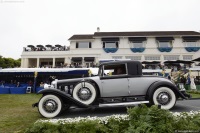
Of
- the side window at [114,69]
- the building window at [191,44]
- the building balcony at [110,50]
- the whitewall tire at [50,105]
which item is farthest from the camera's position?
the building window at [191,44]

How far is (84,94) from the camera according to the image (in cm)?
634

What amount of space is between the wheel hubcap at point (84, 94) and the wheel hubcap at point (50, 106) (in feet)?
2.87

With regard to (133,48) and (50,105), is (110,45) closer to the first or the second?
(133,48)

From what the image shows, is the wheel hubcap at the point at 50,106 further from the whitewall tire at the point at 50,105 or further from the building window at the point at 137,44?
the building window at the point at 137,44

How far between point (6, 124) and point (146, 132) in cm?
376

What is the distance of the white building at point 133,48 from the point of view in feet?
113

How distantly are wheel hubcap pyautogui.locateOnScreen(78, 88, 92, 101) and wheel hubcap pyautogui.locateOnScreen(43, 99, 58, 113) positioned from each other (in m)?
0.87

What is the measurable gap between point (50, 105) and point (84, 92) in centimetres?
119

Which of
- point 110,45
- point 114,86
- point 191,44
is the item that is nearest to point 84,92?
point 114,86

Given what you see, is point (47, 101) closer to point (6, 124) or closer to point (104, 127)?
point (6, 124)

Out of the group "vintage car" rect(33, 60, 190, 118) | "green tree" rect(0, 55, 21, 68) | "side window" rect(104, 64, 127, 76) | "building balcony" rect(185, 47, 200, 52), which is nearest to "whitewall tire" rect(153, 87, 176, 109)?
"vintage car" rect(33, 60, 190, 118)

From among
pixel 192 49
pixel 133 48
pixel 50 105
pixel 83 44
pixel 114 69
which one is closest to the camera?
pixel 50 105

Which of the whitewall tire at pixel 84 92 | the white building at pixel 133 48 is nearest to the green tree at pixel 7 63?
the white building at pixel 133 48

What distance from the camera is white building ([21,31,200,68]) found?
1352 inches
